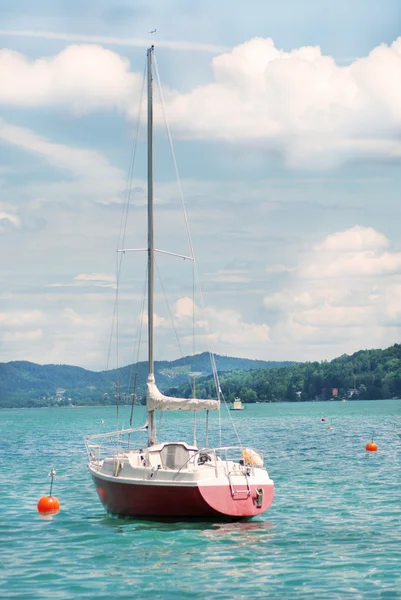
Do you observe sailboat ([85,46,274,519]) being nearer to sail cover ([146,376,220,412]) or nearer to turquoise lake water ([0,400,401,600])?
sail cover ([146,376,220,412])

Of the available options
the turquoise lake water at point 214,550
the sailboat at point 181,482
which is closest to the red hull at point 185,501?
the sailboat at point 181,482

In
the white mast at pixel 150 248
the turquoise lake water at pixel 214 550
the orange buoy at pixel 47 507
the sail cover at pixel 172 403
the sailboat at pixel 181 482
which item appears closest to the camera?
the turquoise lake water at pixel 214 550

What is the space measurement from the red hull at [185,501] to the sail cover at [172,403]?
3.64 m

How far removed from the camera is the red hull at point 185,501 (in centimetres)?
3275

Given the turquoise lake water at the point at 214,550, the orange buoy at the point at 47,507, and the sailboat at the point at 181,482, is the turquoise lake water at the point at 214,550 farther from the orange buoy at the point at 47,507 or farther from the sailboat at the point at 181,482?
the sailboat at the point at 181,482

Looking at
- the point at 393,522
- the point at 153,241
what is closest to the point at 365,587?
the point at 393,522

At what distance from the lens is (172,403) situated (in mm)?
37219

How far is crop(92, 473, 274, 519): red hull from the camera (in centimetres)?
3275

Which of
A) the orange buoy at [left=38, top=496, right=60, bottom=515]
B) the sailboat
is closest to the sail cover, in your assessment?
the sailboat

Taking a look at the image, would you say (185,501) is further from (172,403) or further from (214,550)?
(172,403)

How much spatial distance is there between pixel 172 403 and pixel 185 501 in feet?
17.0

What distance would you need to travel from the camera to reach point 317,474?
5684 centimetres

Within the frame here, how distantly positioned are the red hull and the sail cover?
3.64 meters

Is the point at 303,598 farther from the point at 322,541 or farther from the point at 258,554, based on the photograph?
the point at 322,541
